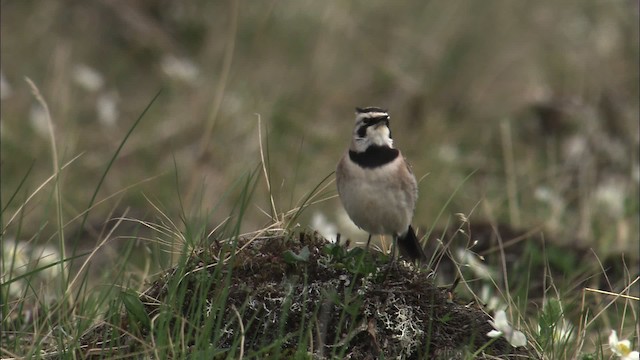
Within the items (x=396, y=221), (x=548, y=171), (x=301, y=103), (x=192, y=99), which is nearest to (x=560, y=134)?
(x=548, y=171)

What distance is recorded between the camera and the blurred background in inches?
363

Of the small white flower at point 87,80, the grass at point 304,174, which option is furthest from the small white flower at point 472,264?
the small white flower at point 87,80

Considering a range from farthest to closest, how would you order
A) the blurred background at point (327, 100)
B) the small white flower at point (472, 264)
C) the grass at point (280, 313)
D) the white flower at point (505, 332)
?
the blurred background at point (327, 100), the small white flower at point (472, 264), the grass at point (280, 313), the white flower at point (505, 332)

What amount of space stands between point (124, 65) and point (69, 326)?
7554 millimetres

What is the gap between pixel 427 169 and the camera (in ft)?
32.2

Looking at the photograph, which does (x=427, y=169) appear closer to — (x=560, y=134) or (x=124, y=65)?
(x=560, y=134)

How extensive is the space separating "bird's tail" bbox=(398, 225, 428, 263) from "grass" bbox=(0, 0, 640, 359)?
193mm

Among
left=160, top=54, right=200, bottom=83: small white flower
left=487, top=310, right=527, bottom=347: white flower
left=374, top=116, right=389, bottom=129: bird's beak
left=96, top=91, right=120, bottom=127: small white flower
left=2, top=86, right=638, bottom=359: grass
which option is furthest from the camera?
left=160, top=54, right=200, bottom=83: small white flower

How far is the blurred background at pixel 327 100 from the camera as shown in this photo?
921cm

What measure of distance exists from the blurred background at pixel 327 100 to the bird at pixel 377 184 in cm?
281

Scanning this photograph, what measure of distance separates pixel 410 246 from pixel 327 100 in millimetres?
6195

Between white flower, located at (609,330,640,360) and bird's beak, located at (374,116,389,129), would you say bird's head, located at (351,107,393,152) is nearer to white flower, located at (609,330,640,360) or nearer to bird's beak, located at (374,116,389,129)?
bird's beak, located at (374,116,389,129)

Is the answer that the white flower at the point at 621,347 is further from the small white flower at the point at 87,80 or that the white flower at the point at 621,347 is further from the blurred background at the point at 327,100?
the small white flower at the point at 87,80

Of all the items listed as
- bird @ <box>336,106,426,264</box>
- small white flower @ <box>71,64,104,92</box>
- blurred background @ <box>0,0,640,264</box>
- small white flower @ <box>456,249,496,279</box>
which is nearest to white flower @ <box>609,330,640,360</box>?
small white flower @ <box>456,249,496,279</box>
